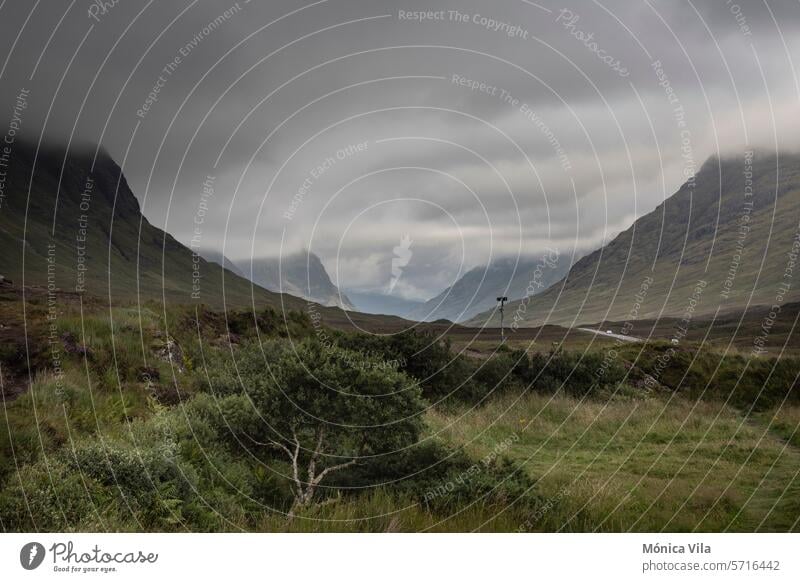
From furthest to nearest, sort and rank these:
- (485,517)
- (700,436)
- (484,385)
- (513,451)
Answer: (484,385)
(700,436)
(513,451)
(485,517)

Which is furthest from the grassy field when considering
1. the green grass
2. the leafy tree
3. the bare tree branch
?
the leafy tree

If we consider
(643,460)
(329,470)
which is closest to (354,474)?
A: (329,470)

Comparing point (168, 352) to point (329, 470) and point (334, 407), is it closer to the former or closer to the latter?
point (334, 407)

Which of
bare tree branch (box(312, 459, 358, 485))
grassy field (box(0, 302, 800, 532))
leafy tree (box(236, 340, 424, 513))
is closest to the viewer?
grassy field (box(0, 302, 800, 532))

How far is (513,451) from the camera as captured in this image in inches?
610

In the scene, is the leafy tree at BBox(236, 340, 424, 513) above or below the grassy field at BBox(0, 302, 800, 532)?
above

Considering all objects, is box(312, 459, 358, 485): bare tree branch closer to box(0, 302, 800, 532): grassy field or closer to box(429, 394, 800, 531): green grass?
box(0, 302, 800, 532): grassy field

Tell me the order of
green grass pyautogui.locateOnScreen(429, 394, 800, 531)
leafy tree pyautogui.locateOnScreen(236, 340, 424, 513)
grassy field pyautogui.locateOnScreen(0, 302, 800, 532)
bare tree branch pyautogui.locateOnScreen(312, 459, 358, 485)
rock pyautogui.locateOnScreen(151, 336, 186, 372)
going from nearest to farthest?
grassy field pyautogui.locateOnScreen(0, 302, 800, 532) → bare tree branch pyautogui.locateOnScreen(312, 459, 358, 485) → green grass pyautogui.locateOnScreen(429, 394, 800, 531) → leafy tree pyautogui.locateOnScreen(236, 340, 424, 513) → rock pyautogui.locateOnScreen(151, 336, 186, 372)

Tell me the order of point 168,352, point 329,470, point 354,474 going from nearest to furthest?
point 329,470
point 354,474
point 168,352

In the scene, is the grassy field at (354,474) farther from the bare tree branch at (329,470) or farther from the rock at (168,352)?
the bare tree branch at (329,470)

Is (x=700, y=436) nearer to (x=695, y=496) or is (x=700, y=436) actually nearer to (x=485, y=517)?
(x=695, y=496)

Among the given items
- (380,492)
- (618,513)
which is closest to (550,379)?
(618,513)

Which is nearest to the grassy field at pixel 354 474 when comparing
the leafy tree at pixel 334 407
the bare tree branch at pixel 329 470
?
the bare tree branch at pixel 329 470

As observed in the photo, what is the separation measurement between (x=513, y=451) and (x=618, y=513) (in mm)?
5549
